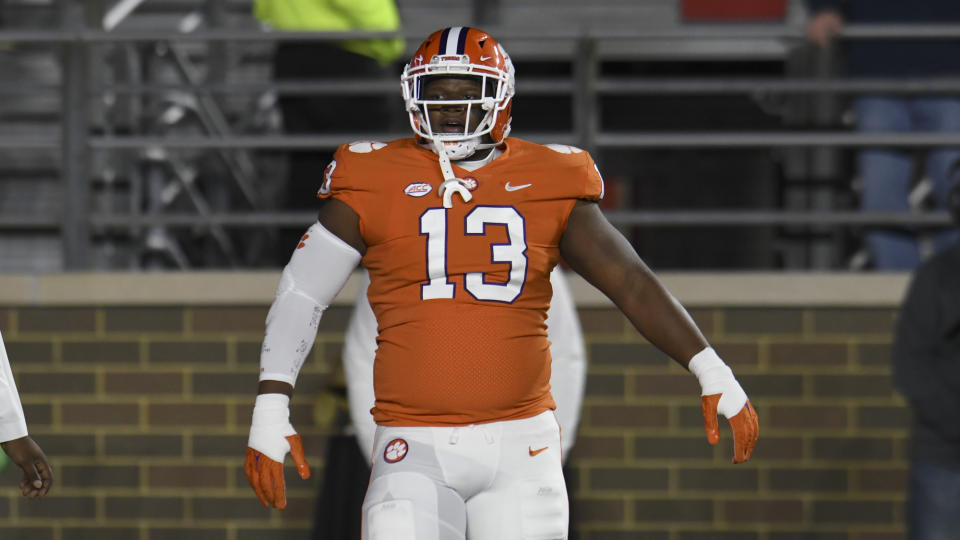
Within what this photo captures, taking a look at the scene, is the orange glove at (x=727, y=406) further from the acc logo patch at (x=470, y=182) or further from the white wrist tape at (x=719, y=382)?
the acc logo patch at (x=470, y=182)

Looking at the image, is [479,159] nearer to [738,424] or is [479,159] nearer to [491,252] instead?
[491,252]

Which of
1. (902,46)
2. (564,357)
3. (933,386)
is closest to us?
(564,357)

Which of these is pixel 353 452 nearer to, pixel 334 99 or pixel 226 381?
pixel 226 381

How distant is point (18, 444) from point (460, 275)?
1289mm

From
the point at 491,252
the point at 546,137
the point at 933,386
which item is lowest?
the point at 933,386

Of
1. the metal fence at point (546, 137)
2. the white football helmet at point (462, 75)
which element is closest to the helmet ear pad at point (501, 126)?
the white football helmet at point (462, 75)

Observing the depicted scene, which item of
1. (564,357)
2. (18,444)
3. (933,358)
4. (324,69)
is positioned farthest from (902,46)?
(18,444)

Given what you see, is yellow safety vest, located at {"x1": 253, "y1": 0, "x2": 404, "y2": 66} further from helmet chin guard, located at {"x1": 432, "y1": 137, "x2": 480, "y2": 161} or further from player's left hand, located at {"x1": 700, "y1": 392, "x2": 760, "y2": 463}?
player's left hand, located at {"x1": 700, "y1": 392, "x2": 760, "y2": 463}

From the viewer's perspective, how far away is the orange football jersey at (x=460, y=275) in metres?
3.58

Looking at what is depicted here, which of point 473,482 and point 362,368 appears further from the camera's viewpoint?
point 362,368

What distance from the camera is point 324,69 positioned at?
6.82m

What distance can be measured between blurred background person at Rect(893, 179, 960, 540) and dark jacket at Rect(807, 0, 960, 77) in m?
1.89

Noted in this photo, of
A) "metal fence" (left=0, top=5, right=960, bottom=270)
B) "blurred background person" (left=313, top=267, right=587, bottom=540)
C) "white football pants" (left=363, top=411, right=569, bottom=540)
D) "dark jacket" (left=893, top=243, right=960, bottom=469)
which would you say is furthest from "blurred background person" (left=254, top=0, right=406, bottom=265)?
"white football pants" (left=363, top=411, right=569, bottom=540)

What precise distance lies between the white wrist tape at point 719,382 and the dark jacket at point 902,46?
3516mm
